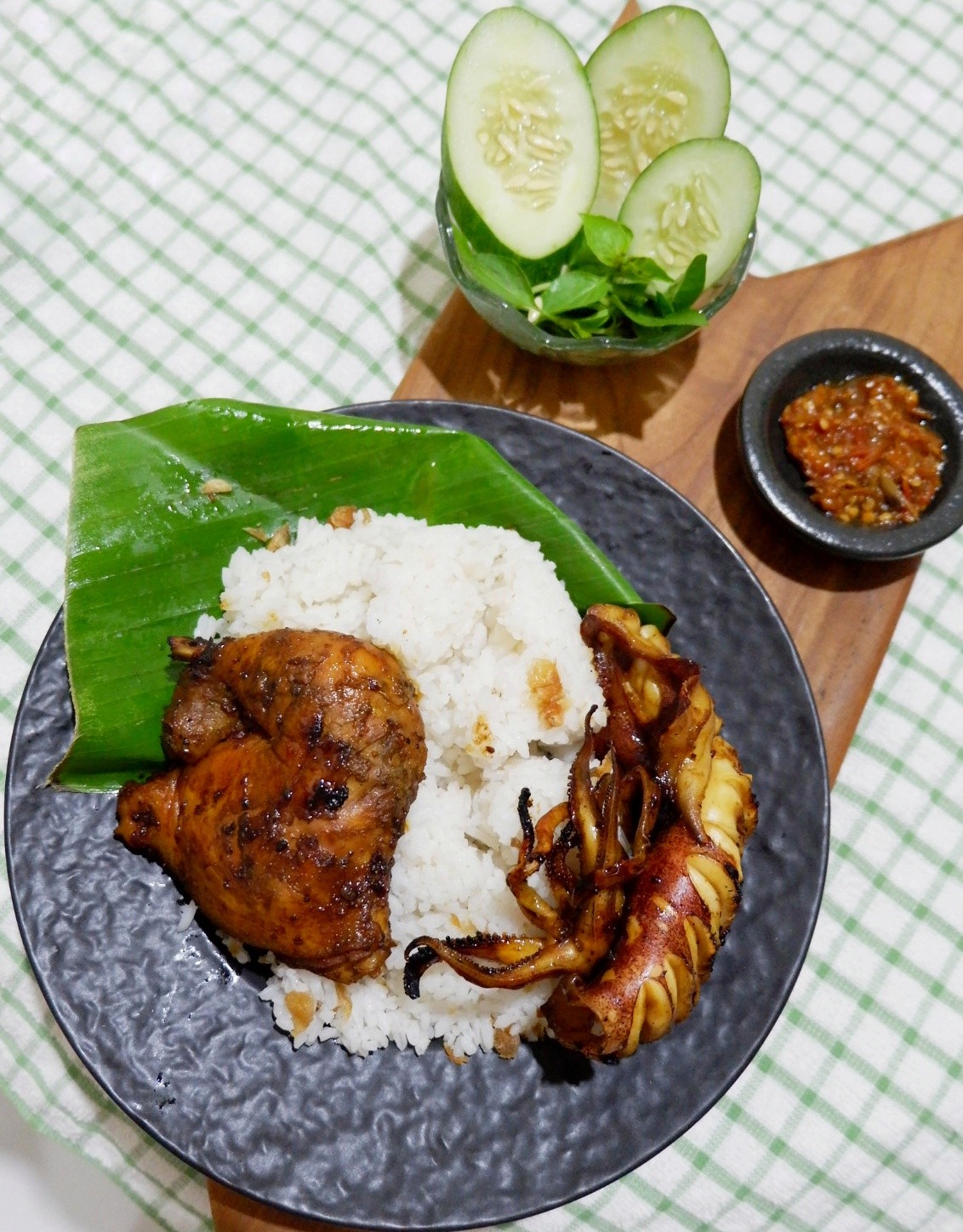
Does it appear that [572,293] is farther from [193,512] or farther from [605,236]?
[193,512]

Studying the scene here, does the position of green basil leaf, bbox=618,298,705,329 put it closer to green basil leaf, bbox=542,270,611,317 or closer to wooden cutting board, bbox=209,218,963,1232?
green basil leaf, bbox=542,270,611,317

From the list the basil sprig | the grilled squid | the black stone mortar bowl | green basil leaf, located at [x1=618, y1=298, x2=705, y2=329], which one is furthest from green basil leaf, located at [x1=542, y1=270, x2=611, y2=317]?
the grilled squid

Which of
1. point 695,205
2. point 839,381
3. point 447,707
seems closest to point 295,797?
point 447,707

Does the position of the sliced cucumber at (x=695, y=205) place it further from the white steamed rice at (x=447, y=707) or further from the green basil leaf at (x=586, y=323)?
the white steamed rice at (x=447, y=707)

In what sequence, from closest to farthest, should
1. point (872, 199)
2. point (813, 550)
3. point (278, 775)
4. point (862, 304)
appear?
point (278, 775) → point (813, 550) → point (862, 304) → point (872, 199)

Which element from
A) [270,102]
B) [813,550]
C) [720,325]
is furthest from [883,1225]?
[270,102]

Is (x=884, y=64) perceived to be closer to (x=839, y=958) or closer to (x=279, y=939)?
(x=839, y=958)
